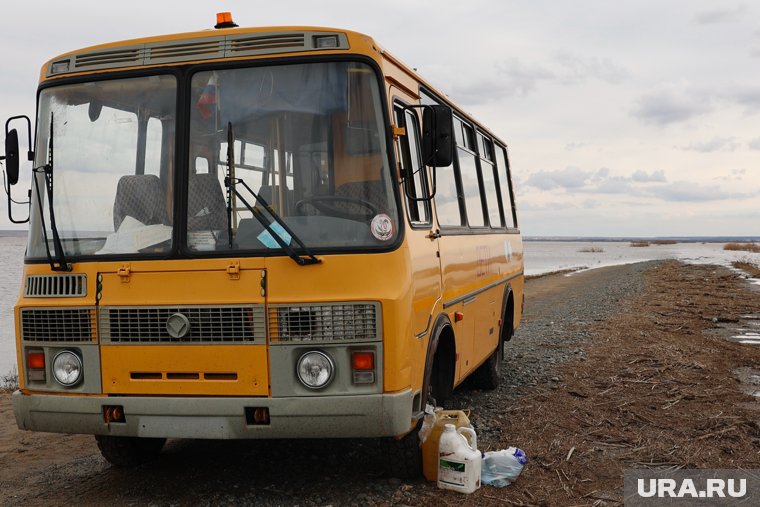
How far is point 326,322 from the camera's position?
17.0 ft

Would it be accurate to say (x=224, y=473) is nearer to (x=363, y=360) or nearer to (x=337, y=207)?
(x=363, y=360)

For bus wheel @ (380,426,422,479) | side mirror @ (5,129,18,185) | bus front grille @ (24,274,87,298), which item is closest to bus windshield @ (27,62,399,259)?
bus front grille @ (24,274,87,298)

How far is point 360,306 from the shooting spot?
16.9 ft

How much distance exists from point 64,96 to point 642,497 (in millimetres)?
4667

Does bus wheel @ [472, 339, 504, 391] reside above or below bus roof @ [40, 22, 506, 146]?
below

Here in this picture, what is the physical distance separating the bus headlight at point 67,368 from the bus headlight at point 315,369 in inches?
57.6

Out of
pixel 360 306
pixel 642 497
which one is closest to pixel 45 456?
pixel 360 306

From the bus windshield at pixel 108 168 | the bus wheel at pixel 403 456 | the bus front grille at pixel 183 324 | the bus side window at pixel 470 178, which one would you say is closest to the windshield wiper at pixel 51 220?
the bus windshield at pixel 108 168

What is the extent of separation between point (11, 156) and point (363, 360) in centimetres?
280

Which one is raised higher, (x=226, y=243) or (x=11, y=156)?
(x=11, y=156)

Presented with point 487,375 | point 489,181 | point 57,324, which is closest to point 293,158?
point 57,324

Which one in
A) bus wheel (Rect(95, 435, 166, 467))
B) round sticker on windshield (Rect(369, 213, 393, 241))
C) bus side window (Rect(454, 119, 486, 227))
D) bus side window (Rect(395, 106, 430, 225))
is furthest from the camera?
bus side window (Rect(454, 119, 486, 227))

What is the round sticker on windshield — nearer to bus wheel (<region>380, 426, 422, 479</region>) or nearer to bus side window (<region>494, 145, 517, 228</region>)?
bus wheel (<region>380, 426, 422, 479</region>)

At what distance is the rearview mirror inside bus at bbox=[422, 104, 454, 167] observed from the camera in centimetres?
554
